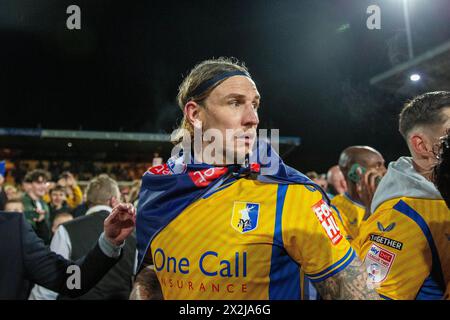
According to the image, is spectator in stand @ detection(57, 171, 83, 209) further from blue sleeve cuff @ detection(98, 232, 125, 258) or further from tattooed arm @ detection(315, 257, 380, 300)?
tattooed arm @ detection(315, 257, 380, 300)

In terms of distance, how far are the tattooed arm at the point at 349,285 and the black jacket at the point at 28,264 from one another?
1.34 meters

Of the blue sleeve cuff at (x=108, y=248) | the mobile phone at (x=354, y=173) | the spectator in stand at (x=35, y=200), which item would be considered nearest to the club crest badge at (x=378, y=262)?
the blue sleeve cuff at (x=108, y=248)

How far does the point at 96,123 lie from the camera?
22.7 meters

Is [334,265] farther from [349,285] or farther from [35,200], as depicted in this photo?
[35,200]

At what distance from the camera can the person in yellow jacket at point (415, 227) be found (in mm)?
1783

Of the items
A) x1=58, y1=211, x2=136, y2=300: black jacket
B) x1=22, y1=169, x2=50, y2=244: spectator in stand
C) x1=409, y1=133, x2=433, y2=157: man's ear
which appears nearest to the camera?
x1=409, y1=133, x2=433, y2=157: man's ear

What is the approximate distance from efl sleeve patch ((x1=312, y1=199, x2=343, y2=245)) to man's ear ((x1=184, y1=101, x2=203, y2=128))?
28.4 inches

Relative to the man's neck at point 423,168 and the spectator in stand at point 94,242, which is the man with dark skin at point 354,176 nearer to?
the man's neck at point 423,168

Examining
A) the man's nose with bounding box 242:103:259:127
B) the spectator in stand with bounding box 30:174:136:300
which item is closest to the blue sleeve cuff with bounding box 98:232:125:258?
the man's nose with bounding box 242:103:259:127

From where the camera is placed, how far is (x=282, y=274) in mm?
1549

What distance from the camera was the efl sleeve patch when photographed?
1.45 meters
